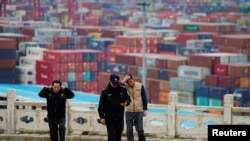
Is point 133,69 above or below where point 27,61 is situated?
below

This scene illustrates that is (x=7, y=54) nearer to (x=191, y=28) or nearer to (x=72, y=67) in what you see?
(x=72, y=67)

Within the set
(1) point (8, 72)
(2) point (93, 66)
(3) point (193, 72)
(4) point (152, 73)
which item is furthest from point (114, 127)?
(2) point (93, 66)

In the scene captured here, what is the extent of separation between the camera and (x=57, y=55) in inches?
1991

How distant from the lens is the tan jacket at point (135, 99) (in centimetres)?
984

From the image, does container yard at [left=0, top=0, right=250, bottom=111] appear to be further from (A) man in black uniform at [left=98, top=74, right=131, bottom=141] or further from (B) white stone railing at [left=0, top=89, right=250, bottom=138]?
(A) man in black uniform at [left=98, top=74, right=131, bottom=141]

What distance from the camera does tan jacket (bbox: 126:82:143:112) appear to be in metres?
9.84

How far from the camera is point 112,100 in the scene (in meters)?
9.00

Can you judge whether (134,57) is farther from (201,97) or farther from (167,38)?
(167,38)

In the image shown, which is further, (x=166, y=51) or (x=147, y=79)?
(x=166, y=51)

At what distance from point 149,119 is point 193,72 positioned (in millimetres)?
36663

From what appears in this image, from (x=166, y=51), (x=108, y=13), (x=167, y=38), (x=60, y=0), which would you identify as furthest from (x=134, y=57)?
(x=60, y=0)

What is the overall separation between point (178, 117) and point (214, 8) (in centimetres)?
12776

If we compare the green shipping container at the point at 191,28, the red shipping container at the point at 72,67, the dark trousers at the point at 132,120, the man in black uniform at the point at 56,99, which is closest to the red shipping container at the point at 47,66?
the red shipping container at the point at 72,67

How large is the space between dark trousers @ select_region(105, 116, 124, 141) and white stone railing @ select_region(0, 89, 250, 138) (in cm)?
226
